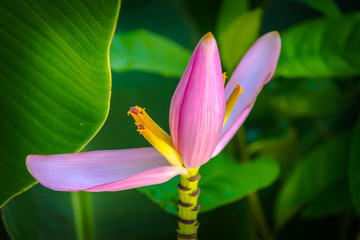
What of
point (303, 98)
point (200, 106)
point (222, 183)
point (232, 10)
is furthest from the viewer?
point (303, 98)

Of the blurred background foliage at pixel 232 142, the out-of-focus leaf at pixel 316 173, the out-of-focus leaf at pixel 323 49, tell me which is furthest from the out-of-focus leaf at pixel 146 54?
the out-of-focus leaf at pixel 316 173

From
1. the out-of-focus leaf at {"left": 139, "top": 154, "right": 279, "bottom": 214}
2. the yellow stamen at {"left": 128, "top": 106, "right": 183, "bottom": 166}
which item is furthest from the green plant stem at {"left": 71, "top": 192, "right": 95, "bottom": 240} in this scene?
the yellow stamen at {"left": 128, "top": 106, "right": 183, "bottom": 166}

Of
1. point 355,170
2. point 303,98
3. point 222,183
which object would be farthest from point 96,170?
point 303,98

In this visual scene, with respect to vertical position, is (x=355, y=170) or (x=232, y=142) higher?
(x=232, y=142)

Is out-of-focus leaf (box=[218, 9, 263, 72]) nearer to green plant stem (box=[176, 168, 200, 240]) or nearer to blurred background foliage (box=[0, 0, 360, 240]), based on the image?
blurred background foliage (box=[0, 0, 360, 240])

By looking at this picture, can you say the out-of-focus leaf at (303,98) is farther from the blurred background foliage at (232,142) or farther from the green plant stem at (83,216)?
the green plant stem at (83,216)

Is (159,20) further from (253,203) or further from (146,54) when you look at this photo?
(253,203)

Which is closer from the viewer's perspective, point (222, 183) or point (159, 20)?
point (222, 183)

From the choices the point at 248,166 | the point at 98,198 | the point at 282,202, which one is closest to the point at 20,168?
the point at 98,198
